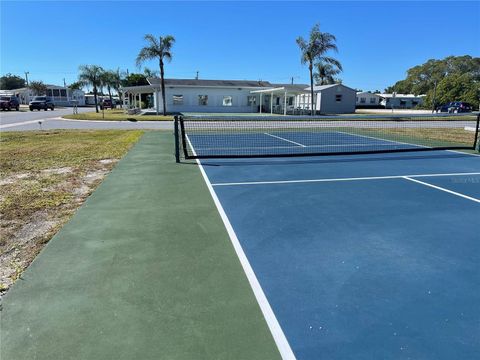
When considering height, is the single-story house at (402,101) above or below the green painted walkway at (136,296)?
above

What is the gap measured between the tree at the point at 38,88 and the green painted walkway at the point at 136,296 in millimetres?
88294

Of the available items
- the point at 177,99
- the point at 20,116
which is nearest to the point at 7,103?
the point at 20,116

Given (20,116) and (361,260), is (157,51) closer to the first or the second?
(20,116)

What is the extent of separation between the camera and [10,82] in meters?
110

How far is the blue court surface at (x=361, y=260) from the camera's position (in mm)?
2896

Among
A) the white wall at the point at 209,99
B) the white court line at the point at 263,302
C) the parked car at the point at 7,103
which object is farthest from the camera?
the parked car at the point at 7,103

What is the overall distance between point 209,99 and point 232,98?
2.99 meters

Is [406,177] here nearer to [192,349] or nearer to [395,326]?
[395,326]

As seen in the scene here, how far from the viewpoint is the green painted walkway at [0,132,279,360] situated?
9.04 feet

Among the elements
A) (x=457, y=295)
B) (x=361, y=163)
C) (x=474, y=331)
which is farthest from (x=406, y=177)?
(x=474, y=331)

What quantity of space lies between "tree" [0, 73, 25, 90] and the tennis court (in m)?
125

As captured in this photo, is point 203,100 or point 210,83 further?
point 210,83

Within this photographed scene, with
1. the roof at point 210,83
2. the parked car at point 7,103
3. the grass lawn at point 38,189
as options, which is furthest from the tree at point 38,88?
the grass lawn at point 38,189

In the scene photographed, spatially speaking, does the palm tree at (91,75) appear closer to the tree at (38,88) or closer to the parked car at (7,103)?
the parked car at (7,103)
